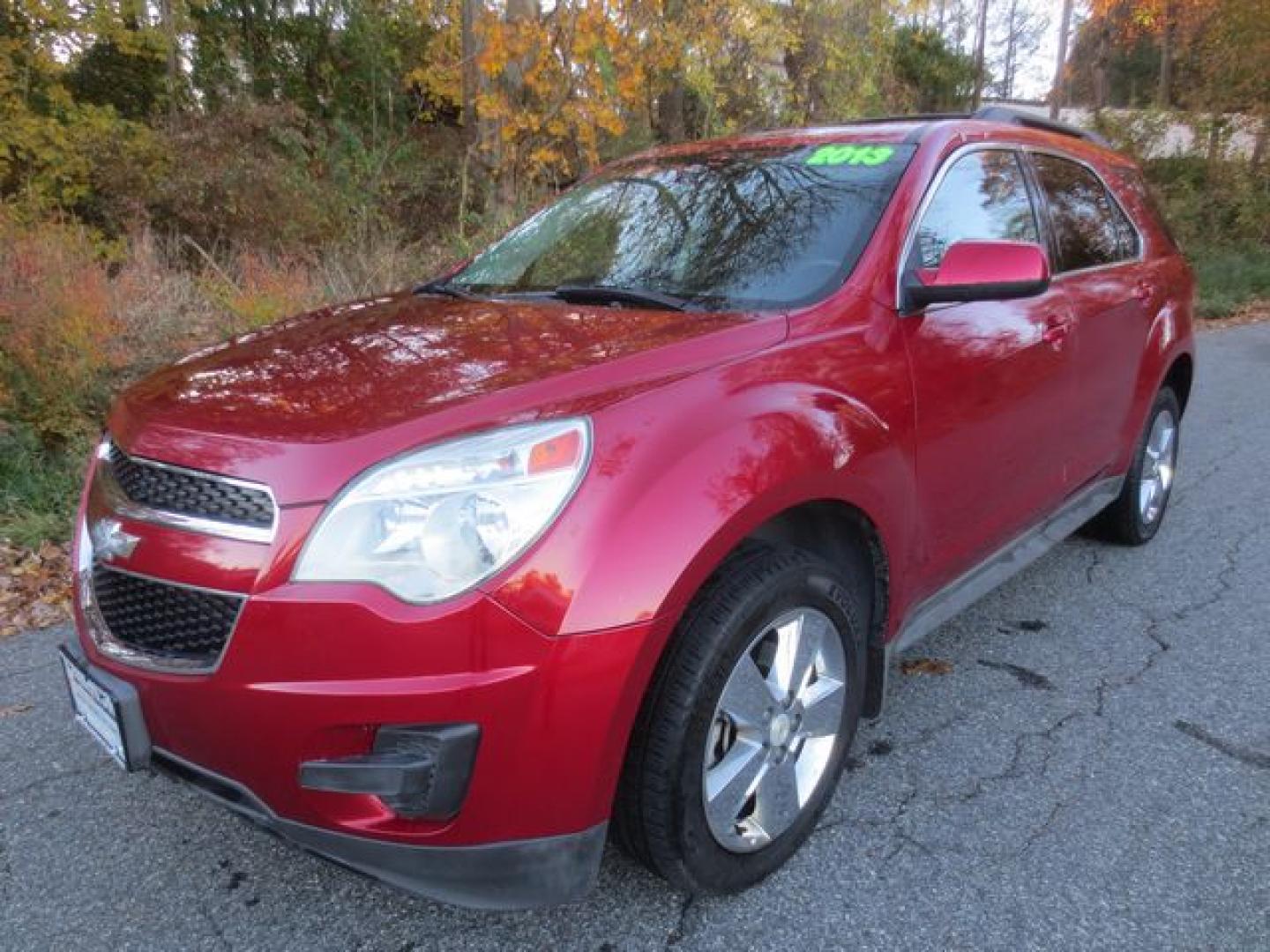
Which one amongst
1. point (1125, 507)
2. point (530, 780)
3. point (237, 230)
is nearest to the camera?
point (530, 780)

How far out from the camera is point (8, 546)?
4418 millimetres

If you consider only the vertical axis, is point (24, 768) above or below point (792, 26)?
below

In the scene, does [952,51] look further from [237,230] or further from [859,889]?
[859,889]

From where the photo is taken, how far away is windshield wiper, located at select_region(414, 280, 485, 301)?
9.79 feet

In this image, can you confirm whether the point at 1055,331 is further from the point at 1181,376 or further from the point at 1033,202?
the point at 1181,376

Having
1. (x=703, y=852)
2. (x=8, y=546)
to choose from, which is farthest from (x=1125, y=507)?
(x=8, y=546)

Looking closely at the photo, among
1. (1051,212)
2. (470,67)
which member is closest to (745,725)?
(1051,212)

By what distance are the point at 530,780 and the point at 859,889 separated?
94cm

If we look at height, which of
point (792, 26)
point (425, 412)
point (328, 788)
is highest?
Result: point (792, 26)

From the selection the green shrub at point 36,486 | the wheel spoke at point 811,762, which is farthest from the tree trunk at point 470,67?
the wheel spoke at point 811,762

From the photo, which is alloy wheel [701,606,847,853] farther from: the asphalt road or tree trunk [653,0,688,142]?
tree trunk [653,0,688,142]

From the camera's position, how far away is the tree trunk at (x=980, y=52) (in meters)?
23.6

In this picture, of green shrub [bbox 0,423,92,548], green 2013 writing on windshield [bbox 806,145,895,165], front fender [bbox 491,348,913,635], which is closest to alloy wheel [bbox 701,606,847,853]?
front fender [bbox 491,348,913,635]

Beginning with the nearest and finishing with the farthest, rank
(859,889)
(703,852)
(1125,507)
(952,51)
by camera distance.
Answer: (703,852), (859,889), (1125,507), (952,51)
